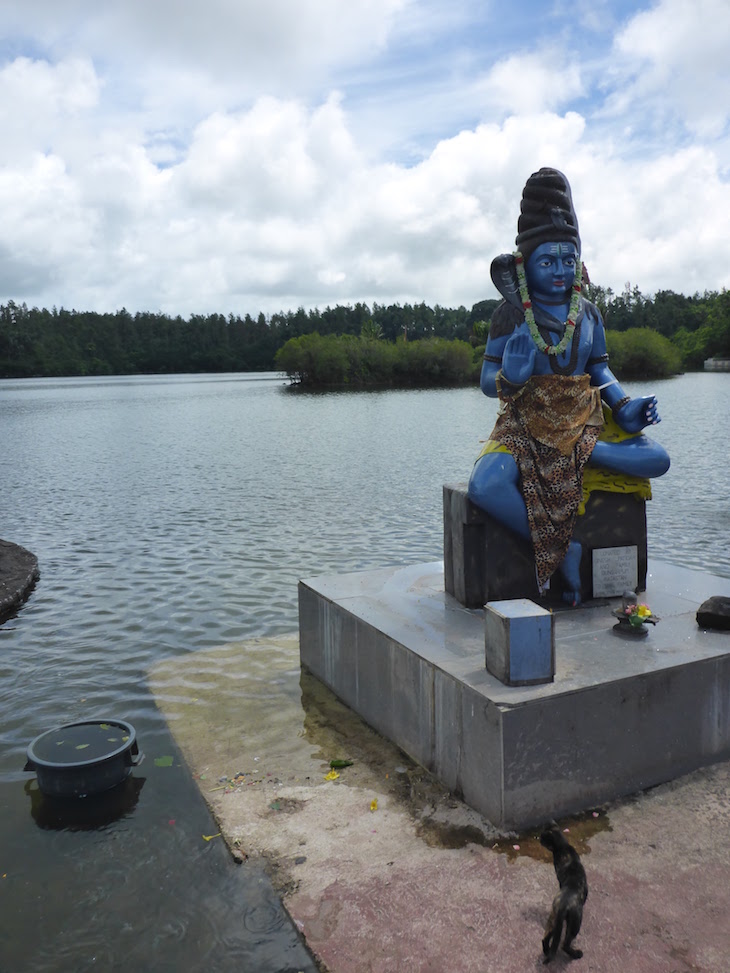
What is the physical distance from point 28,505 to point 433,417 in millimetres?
23846

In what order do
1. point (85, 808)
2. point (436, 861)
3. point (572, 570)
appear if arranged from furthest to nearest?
point (572, 570), point (85, 808), point (436, 861)

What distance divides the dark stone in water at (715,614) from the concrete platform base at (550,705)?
0.08 metres

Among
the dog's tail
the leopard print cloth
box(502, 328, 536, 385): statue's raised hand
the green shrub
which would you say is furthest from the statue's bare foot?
the green shrub

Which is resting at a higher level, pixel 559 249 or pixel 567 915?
pixel 559 249

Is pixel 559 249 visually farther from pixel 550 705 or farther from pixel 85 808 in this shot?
pixel 85 808

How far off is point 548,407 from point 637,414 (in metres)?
0.69

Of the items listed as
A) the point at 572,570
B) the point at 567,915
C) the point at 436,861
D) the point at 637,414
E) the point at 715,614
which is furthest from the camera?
the point at 572,570

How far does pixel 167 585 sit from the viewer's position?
34.6 feet

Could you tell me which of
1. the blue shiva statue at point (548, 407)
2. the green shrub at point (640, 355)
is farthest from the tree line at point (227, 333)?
the blue shiva statue at point (548, 407)

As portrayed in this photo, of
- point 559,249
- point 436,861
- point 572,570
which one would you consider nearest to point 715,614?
point 572,570

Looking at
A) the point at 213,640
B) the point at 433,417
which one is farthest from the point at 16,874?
the point at 433,417

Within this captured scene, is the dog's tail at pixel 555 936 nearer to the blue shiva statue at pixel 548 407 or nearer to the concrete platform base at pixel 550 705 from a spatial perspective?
the concrete platform base at pixel 550 705

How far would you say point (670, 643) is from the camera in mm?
5305

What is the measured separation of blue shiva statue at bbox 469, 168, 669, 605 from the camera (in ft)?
19.7
